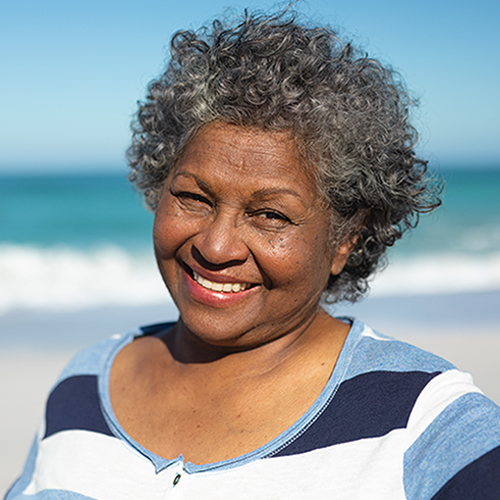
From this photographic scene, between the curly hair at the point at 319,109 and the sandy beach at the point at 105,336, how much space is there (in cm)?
375

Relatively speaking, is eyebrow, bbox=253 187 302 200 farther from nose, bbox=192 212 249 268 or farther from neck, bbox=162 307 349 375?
neck, bbox=162 307 349 375

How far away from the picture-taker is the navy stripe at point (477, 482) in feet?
4.44

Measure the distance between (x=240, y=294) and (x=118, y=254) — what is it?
492 inches

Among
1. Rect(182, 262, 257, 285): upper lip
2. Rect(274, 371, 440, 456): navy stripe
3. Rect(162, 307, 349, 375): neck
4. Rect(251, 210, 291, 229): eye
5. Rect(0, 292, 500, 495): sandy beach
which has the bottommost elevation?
Rect(0, 292, 500, 495): sandy beach

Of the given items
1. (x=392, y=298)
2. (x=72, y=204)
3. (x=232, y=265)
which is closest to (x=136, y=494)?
(x=232, y=265)

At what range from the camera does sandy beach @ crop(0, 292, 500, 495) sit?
5223 millimetres

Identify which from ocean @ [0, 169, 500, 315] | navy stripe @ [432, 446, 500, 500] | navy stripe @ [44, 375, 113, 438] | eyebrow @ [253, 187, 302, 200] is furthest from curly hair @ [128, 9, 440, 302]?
navy stripe @ [44, 375, 113, 438]

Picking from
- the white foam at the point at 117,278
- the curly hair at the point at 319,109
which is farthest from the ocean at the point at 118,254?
the curly hair at the point at 319,109

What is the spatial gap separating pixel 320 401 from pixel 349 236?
59 cm

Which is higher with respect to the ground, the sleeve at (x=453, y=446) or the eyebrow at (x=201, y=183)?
the eyebrow at (x=201, y=183)

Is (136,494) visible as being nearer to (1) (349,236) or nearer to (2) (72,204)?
(1) (349,236)

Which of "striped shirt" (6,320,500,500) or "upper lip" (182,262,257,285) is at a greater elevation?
"upper lip" (182,262,257,285)

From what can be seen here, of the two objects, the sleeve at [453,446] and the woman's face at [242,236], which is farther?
the woman's face at [242,236]

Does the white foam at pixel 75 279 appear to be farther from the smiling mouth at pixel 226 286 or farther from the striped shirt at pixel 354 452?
the smiling mouth at pixel 226 286
